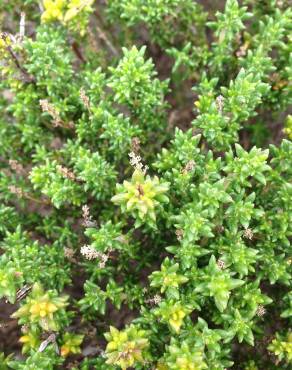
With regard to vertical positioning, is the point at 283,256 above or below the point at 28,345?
below

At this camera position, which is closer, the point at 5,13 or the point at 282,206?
the point at 282,206

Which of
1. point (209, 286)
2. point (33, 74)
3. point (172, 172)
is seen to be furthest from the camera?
point (33, 74)

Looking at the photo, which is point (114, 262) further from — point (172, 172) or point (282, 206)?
point (282, 206)

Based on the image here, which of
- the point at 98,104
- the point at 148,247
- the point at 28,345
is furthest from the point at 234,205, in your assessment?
the point at 28,345

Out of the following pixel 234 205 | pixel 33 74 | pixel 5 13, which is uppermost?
pixel 5 13

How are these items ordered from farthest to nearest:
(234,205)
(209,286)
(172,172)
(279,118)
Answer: (279,118) → (172,172) → (234,205) → (209,286)

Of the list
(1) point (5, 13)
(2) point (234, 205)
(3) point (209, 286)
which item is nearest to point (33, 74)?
(1) point (5, 13)

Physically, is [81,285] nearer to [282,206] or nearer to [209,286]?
[209,286]
